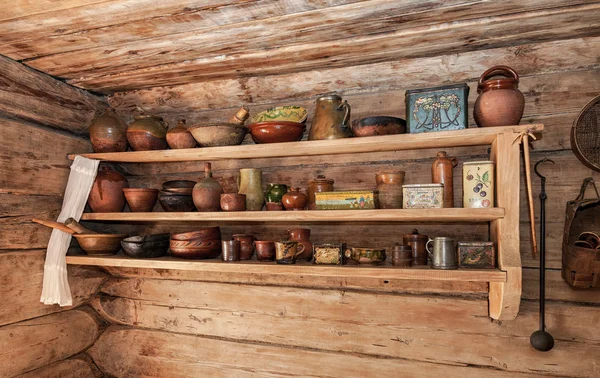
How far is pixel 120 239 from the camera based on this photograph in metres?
2.11

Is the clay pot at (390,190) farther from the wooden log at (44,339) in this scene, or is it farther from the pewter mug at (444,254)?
the wooden log at (44,339)

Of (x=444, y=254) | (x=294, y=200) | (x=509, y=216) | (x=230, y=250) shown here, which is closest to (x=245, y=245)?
(x=230, y=250)

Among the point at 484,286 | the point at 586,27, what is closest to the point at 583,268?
the point at 484,286

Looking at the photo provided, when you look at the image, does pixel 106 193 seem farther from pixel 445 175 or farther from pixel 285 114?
pixel 445 175

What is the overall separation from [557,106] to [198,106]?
5.53ft

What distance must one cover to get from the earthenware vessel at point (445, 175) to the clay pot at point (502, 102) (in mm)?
192

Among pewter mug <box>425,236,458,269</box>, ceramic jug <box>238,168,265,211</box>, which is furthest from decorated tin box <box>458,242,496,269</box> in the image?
ceramic jug <box>238,168,265,211</box>

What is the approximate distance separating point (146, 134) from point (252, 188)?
598mm

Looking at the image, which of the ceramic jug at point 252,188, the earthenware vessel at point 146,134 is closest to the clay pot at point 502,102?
the ceramic jug at point 252,188

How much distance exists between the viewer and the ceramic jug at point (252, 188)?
1913 mm

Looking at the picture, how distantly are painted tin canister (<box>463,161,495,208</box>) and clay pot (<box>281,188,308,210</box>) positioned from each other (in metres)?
0.64

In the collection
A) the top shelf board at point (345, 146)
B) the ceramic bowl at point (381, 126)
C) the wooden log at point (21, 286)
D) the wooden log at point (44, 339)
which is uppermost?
the ceramic bowl at point (381, 126)

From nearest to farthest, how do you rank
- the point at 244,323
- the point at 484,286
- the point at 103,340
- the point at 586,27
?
the point at 586,27
the point at 484,286
the point at 244,323
the point at 103,340

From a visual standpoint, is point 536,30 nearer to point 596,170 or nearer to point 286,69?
point 596,170
